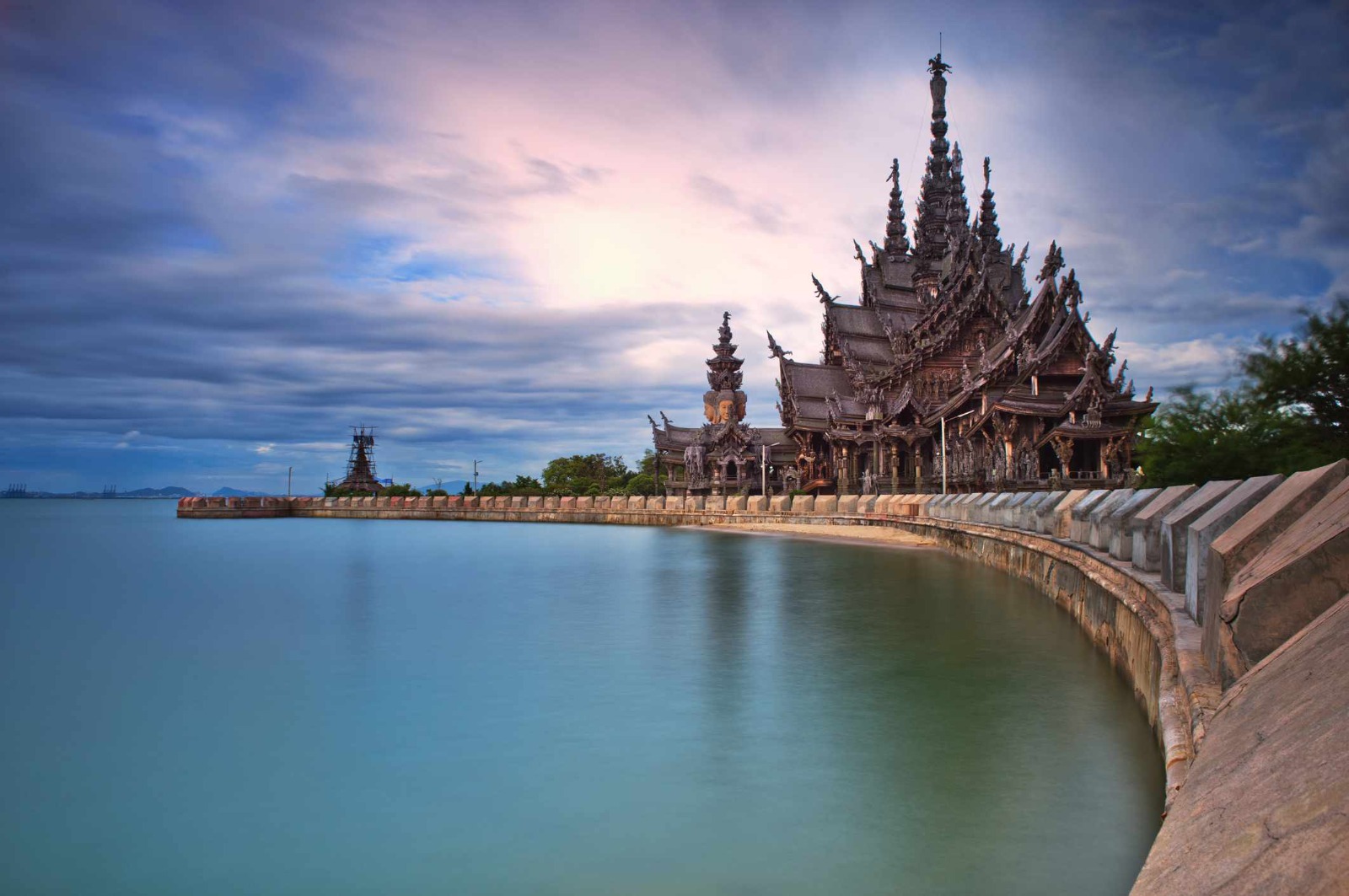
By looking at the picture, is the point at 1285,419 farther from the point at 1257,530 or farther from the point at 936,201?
the point at 936,201

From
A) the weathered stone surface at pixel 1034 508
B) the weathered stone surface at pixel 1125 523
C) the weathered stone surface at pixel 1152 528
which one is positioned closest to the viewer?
the weathered stone surface at pixel 1152 528

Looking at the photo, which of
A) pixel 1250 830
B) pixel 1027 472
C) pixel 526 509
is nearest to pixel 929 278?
pixel 1027 472

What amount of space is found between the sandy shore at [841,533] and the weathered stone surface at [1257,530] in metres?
23.9

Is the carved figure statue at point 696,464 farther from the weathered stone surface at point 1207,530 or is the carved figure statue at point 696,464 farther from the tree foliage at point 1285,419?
the weathered stone surface at point 1207,530

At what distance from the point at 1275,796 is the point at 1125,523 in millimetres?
8370

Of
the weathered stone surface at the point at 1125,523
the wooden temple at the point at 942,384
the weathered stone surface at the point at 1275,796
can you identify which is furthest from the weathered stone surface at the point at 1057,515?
the wooden temple at the point at 942,384

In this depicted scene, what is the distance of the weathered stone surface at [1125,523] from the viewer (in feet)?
31.9

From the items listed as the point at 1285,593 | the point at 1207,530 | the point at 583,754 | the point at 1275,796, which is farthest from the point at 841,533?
the point at 1275,796

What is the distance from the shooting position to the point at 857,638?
12.3 metres

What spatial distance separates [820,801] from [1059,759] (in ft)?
6.31

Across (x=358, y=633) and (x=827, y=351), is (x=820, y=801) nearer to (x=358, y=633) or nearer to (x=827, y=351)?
(x=358, y=633)

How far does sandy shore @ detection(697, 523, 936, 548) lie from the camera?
99.8ft

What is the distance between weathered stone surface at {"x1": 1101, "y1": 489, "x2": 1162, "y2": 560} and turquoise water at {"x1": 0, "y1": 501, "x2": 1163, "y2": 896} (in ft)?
3.97

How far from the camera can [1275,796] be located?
2.22 m
